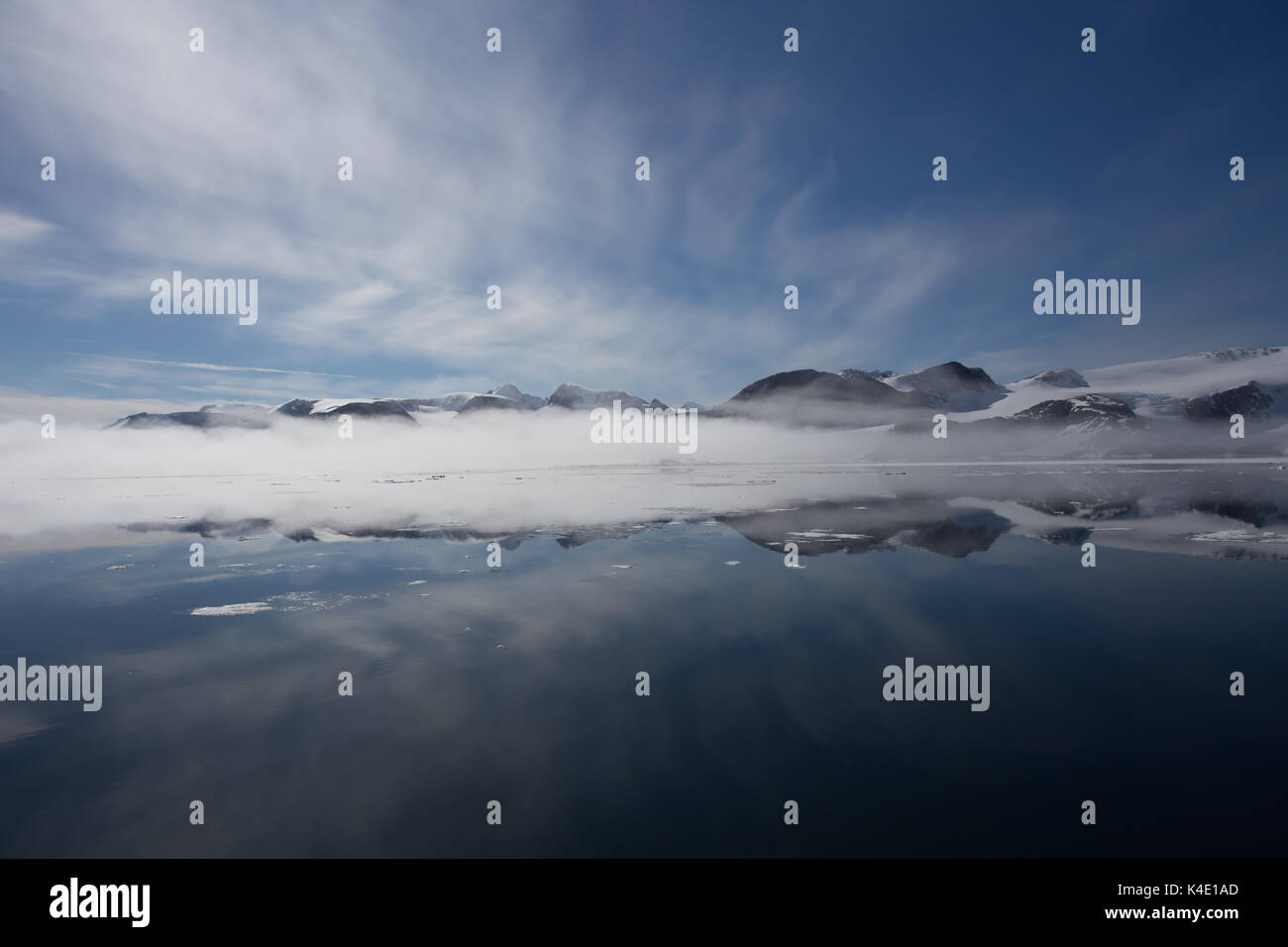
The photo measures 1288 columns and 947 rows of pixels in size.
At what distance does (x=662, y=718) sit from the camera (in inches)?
334

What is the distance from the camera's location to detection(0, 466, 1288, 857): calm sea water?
608 cm

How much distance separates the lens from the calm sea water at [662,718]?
6078 mm
